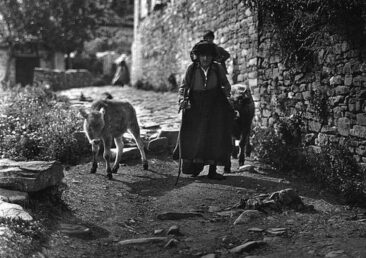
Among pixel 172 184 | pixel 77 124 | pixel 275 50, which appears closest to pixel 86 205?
pixel 172 184

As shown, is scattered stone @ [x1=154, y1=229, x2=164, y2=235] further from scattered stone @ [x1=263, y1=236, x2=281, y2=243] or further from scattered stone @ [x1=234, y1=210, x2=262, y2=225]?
scattered stone @ [x1=263, y1=236, x2=281, y2=243]

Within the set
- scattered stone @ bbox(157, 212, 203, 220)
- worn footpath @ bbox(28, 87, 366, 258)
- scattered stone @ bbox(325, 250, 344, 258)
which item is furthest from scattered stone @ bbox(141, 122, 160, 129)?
scattered stone @ bbox(325, 250, 344, 258)

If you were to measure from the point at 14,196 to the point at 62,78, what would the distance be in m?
20.0

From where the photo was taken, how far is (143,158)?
7934 mm

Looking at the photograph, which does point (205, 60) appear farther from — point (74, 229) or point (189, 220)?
point (74, 229)

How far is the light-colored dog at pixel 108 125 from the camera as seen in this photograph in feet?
23.4

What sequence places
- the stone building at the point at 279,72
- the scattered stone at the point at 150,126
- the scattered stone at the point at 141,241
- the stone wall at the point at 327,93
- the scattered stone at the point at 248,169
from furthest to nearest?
the scattered stone at the point at 150,126 → the scattered stone at the point at 248,169 → the stone building at the point at 279,72 → the stone wall at the point at 327,93 → the scattered stone at the point at 141,241

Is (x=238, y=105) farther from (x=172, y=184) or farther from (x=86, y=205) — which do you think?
(x=86, y=205)

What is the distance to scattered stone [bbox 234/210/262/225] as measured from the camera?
5.22 m

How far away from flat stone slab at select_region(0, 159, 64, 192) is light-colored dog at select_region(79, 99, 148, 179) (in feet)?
5.20

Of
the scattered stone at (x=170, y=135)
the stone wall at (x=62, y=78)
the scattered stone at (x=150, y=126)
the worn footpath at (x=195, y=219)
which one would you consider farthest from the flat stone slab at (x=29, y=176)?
the stone wall at (x=62, y=78)

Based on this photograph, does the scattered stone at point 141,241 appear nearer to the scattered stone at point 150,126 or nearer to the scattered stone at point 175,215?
the scattered stone at point 175,215

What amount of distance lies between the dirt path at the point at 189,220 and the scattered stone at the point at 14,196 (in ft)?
1.32

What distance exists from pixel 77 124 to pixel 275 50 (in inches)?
153
